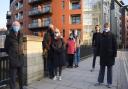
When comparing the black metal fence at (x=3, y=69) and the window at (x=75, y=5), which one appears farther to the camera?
the window at (x=75, y=5)

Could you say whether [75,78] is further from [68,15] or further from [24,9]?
[24,9]

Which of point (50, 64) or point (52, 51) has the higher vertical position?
point (52, 51)

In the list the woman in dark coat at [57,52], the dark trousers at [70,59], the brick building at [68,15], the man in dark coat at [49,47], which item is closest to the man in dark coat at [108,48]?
the woman in dark coat at [57,52]

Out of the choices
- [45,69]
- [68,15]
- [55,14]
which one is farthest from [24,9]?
[45,69]

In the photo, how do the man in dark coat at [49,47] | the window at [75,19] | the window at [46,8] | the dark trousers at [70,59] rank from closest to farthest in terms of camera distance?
the man in dark coat at [49,47] → the dark trousers at [70,59] → the window at [75,19] → the window at [46,8]

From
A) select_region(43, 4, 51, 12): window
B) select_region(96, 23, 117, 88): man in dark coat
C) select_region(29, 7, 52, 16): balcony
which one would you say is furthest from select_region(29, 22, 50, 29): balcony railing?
select_region(96, 23, 117, 88): man in dark coat

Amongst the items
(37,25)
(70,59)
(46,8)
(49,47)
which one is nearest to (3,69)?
(49,47)

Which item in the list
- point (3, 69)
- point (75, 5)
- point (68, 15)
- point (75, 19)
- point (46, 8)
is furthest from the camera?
point (46, 8)

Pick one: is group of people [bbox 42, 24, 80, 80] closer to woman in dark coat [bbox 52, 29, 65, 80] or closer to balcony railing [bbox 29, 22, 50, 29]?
woman in dark coat [bbox 52, 29, 65, 80]

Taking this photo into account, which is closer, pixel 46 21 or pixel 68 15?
pixel 68 15

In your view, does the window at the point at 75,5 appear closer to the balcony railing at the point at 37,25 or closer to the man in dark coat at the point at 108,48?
the balcony railing at the point at 37,25

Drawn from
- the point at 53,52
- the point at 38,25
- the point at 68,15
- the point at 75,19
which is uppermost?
the point at 68,15

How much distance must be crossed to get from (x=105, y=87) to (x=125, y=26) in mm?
130581

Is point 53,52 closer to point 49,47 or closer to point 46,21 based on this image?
point 49,47
